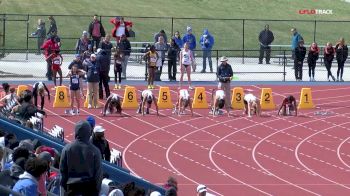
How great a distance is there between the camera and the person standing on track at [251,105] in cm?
3281

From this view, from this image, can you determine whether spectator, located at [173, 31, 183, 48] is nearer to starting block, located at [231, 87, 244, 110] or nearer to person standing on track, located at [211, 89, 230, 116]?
starting block, located at [231, 87, 244, 110]

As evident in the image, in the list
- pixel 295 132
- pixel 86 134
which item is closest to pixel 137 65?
pixel 295 132

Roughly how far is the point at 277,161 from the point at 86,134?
14.9 m

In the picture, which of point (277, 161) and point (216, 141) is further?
point (216, 141)

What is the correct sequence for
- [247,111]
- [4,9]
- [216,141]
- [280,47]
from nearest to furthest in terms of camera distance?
[216,141] → [247,111] → [280,47] → [4,9]

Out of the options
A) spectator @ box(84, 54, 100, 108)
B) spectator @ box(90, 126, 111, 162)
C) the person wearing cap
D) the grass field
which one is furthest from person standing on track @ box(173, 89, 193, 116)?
the grass field

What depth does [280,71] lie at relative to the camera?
44.0 m

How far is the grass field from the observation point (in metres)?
57.5

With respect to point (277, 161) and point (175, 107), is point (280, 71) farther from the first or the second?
point (277, 161)

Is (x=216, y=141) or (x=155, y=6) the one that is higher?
(x=155, y=6)

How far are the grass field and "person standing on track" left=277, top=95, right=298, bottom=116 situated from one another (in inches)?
833

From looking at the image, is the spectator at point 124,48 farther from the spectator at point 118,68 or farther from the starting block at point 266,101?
the starting block at point 266,101

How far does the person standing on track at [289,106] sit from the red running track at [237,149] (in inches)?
13.3

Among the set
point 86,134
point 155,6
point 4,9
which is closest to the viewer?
point 86,134
